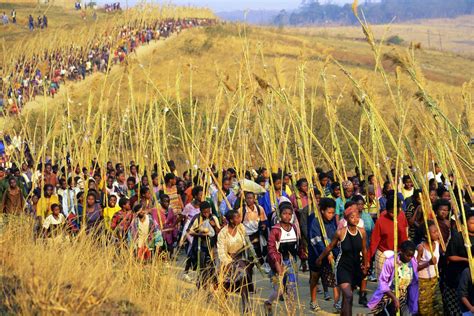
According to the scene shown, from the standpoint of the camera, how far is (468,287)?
27.8ft

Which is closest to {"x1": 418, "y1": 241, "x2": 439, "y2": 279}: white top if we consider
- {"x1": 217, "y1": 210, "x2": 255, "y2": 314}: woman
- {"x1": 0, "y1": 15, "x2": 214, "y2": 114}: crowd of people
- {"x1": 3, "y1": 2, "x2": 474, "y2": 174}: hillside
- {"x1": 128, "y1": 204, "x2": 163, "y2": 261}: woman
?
{"x1": 217, "y1": 210, "x2": 255, "y2": 314}: woman

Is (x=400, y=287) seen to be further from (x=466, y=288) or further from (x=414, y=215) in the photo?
(x=414, y=215)

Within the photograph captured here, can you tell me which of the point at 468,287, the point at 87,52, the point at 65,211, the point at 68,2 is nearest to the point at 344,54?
the point at 87,52

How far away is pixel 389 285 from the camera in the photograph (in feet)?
29.0

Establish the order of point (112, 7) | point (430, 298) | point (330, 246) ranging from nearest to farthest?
point (430, 298) < point (330, 246) < point (112, 7)

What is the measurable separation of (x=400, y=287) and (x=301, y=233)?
3.01 metres

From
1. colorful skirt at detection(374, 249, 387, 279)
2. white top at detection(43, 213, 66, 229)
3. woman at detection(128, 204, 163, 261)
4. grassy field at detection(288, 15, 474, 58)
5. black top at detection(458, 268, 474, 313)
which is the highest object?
black top at detection(458, 268, 474, 313)

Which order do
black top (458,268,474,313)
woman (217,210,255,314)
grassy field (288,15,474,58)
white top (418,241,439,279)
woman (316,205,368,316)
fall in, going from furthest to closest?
1. grassy field (288,15,474,58)
2. woman (217,210,255,314)
3. woman (316,205,368,316)
4. white top (418,241,439,279)
5. black top (458,268,474,313)

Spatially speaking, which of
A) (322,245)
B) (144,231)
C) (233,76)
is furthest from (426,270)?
(233,76)

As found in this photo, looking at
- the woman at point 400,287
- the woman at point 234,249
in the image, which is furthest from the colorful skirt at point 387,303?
the woman at point 234,249

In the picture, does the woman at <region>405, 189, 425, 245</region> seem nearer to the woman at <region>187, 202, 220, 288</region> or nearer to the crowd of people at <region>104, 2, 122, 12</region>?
the woman at <region>187, 202, 220, 288</region>

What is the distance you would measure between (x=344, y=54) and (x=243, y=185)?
52.3 meters

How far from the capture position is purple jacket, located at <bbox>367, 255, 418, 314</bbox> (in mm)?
8781

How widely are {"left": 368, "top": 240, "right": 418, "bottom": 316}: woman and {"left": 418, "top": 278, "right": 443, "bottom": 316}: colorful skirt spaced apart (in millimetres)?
202
